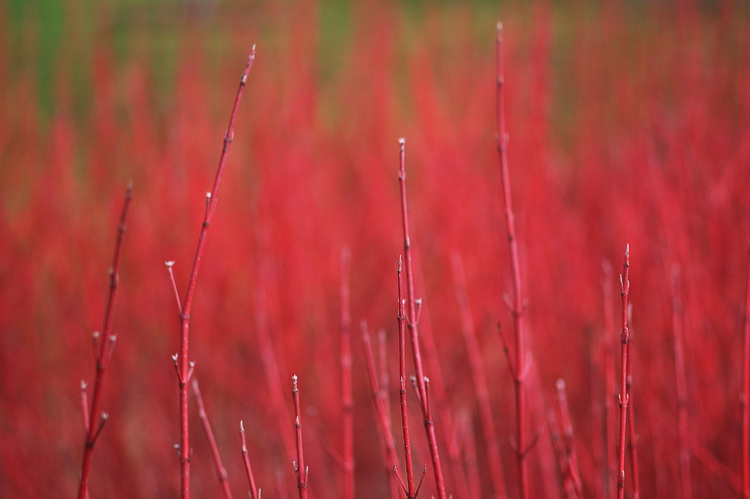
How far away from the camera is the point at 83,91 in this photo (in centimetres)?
221

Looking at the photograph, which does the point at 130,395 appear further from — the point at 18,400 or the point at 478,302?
the point at 478,302

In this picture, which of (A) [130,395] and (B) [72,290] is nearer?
(B) [72,290]

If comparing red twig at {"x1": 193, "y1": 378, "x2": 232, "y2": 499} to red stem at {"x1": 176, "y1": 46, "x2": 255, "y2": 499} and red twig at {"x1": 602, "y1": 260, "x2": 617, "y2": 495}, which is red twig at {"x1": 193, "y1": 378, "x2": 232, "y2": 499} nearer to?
red stem at {"x1": 176, "y1": 46, "x2": 255, "y2": 499}

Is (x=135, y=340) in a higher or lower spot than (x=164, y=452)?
higher

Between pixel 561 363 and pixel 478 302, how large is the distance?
27 cm

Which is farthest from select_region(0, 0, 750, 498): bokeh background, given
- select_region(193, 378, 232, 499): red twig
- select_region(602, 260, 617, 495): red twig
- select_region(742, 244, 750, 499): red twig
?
select_region(193, 378, 232, 499): red twig

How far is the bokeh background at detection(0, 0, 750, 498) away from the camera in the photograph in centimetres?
120

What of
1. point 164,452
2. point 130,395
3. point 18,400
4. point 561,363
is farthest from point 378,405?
point 130,395

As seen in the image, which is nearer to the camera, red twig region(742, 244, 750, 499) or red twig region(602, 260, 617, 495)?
red twig region(742, 244, 750, 499)

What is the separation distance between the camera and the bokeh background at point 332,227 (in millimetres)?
1204

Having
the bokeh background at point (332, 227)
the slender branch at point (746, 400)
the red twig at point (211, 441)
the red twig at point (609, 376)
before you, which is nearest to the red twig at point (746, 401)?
the slender branch at point (746, 400)

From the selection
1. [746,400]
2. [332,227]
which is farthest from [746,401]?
[332,227]

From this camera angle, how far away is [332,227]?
163 centimetres

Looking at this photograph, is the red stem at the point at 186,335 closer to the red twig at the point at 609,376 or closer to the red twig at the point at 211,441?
the red twig at the point at 211,441
